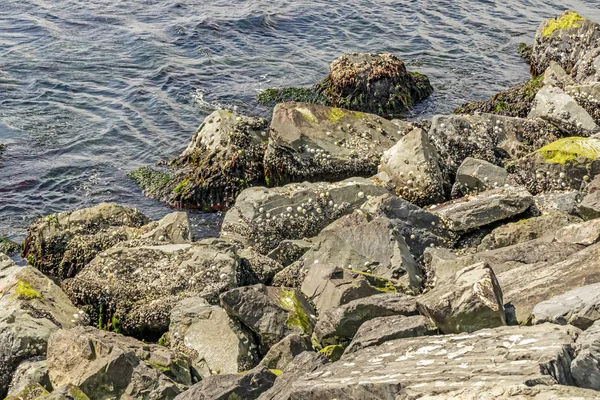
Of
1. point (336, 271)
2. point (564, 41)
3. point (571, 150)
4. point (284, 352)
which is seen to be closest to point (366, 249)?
point (336, 271)

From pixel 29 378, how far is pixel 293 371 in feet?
12.2

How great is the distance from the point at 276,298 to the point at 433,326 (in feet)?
9.02

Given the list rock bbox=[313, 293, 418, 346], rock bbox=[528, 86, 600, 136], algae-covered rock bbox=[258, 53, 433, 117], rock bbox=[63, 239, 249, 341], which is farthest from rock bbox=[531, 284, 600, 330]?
algae-covered rock bbox=[258, 53, 433, 117]

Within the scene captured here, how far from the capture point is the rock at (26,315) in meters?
9.69

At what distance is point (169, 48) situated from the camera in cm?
2603

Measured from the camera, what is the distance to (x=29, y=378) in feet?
30.2

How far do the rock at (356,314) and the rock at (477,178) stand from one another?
5.51 meters

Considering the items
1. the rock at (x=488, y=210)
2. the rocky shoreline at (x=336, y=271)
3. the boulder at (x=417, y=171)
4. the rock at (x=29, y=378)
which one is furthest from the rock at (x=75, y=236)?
the rock at (x=488, y=210)

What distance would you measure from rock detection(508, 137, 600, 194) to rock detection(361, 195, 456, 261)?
2588mm

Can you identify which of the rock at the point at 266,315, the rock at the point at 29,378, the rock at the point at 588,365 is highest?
the rock at the point at 588,365

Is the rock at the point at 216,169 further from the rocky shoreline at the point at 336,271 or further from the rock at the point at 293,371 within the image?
the rock at the point at 293,371

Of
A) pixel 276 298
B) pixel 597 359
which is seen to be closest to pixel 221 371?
pixel 276 298

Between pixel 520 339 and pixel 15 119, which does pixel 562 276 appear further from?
pixel 15 119

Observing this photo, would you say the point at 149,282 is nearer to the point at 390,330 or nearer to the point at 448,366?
the point at 390,330
